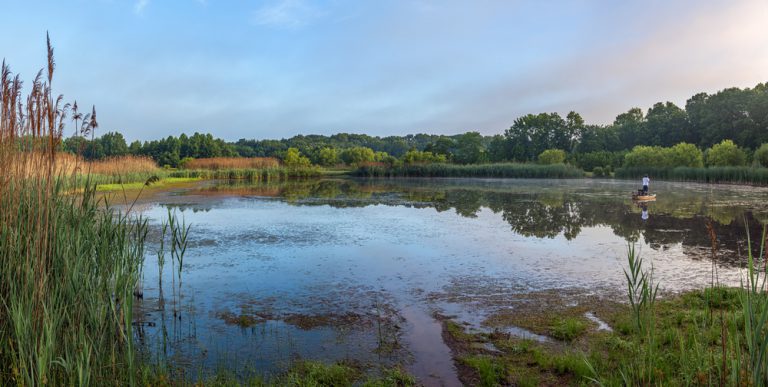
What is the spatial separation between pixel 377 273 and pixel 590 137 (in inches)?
3157

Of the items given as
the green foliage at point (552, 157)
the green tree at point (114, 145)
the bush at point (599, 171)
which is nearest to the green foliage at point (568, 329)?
the green tree at point (114, 145)

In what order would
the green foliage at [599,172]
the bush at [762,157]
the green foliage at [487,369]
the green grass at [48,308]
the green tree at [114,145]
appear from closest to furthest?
the green grass at [48,308] < the green foliage at [487,369] < the green tree at [114,145] < the bush at [762,157] < the green foliage at [599,172]

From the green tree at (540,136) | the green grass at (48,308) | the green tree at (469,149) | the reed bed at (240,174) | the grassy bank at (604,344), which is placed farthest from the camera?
the green tree at (540,136)

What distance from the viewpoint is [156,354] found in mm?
5074

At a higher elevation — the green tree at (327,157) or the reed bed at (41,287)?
the green tree at (327,157)

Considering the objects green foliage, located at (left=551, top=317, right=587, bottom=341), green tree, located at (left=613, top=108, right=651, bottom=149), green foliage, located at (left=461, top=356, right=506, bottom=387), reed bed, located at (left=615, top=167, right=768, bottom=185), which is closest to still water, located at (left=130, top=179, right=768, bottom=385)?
green foliage, located at (left=461, top=356, right=506, bottom=387)

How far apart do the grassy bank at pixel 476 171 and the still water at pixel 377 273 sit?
3383 centimetres

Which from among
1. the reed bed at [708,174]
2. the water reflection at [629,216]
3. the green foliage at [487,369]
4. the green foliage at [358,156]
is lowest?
the green foliage at [487,369]

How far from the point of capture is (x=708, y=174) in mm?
40188

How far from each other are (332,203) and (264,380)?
17.3 metres

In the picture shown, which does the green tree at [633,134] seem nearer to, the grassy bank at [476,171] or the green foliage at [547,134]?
the green foliage at [547,134]

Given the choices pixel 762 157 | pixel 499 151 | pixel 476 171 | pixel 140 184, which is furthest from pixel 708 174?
pixel 499 151

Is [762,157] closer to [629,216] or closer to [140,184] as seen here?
[629,216]

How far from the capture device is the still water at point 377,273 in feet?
17.7
